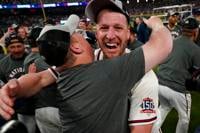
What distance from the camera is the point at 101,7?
7.48ft

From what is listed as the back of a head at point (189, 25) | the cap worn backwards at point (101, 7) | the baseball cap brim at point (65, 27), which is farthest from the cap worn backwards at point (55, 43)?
the back of a head at point (189, 25)

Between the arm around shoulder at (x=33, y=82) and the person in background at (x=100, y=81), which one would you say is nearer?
the person in background at (x=100, y=81)

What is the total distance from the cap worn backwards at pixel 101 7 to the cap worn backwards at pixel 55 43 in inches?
12.2

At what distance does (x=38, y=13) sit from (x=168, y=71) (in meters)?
52.0

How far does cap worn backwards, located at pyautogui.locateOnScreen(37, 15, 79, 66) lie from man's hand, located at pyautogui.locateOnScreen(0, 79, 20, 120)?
30cm

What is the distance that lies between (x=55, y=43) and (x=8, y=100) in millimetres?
470

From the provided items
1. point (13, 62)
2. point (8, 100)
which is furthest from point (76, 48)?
point (13, 62)

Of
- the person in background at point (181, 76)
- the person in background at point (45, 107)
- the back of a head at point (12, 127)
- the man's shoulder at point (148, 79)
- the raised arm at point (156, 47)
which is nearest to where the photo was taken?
the back of a head at point (12, 127)

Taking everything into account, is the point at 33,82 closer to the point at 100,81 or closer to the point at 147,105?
the point at 100,81

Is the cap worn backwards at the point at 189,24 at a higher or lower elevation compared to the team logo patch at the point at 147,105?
lower

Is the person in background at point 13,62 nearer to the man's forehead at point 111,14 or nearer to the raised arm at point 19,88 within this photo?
the raised arm at point 19,88

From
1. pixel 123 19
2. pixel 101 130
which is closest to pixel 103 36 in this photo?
pixel 123 19

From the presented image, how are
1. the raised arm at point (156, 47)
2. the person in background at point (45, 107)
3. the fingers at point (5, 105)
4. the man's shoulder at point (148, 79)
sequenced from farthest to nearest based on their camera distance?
the person in background at point (45, 107) < the man's shoulder at point (148, 79) < the raised arm at point (156, 47) < the fingers at point (5, 105)

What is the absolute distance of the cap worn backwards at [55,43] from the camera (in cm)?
194
